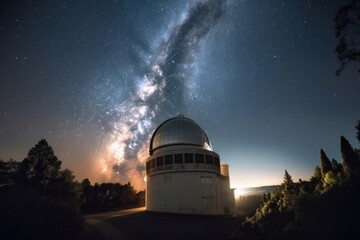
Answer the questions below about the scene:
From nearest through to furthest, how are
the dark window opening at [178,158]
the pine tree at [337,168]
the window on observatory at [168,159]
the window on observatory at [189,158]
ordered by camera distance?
the pine tree at [337,168], the window on observatory at [189,158], the dark window opening at [178,158], the window on observatory at [168,159]

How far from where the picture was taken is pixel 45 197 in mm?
16188

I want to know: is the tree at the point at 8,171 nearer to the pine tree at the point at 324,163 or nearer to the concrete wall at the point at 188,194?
the concrete wall at the point at 188,194

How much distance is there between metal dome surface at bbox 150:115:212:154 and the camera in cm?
3622

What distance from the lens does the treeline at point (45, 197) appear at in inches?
428

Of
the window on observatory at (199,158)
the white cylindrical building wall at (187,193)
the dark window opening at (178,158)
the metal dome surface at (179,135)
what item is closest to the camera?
the white cylindrical building wall at (187,193)

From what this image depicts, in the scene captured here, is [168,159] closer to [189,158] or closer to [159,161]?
[159,161]

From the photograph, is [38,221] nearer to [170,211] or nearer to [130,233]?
[130,233]

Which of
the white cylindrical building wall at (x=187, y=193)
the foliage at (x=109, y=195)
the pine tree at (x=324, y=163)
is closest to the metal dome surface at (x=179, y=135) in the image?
the white cylindrical building wall at (x=187, y=193)

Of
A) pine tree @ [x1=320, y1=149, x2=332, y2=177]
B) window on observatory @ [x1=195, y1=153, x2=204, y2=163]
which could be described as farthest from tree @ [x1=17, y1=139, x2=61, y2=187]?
pine tree @ [x1=320, y1=149, x2=332, y2=177]

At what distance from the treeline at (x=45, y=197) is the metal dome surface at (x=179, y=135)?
13.8m

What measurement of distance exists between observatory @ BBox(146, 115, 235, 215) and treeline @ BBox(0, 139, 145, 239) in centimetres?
1058

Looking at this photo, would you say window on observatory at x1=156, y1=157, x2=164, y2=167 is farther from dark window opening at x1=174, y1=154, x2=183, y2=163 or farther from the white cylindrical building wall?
dark window opening at x1=174, y1=154, x2=183, y2=163

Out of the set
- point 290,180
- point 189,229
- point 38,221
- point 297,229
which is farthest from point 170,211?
point 297,229

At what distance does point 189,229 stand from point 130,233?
503 centimetres
